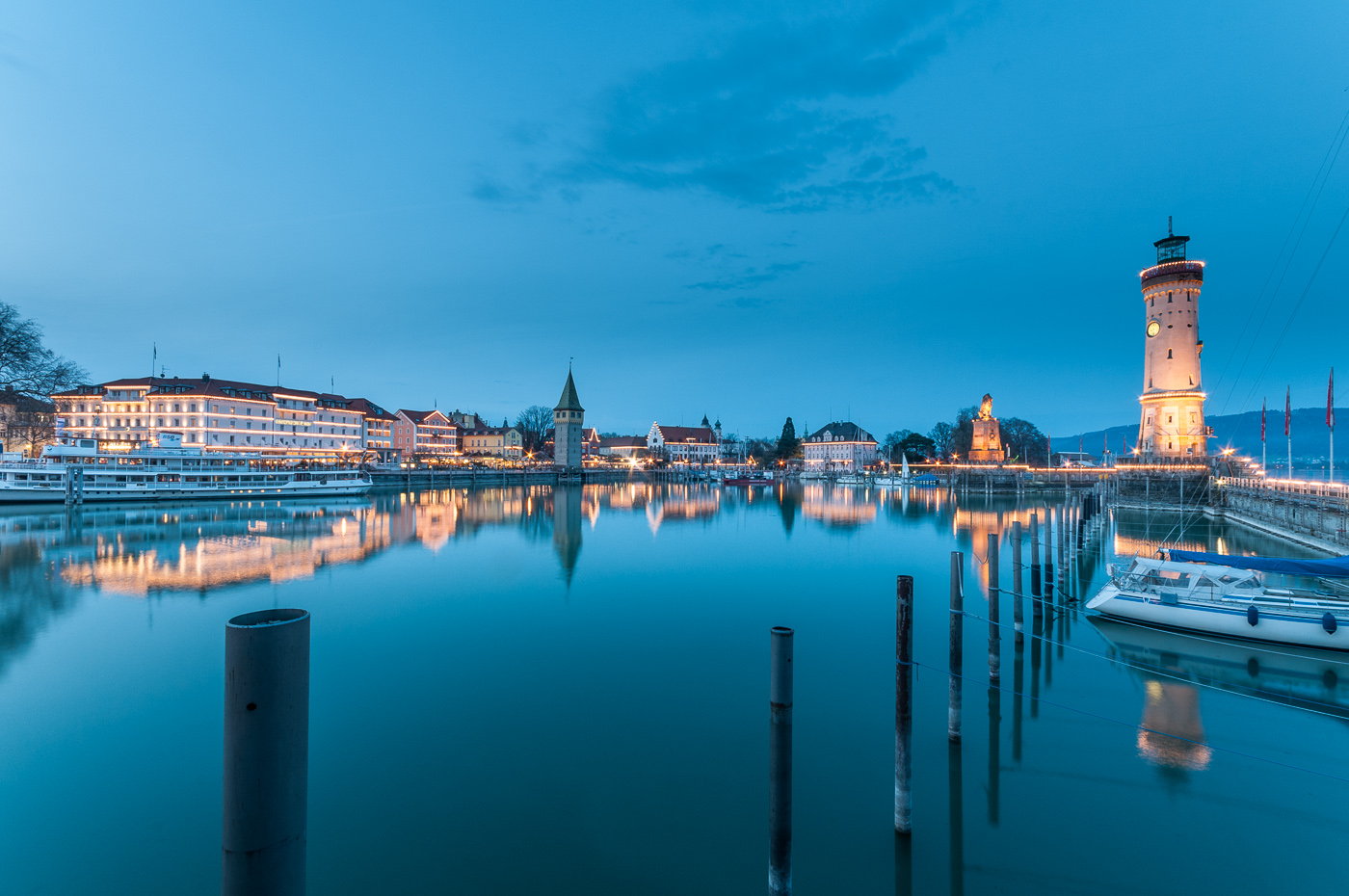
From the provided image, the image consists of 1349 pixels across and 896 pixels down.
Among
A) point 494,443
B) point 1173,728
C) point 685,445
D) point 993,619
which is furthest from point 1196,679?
point 685,445

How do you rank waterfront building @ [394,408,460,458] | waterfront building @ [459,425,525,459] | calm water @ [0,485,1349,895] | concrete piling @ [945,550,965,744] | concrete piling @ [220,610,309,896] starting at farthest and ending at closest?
waterfront building @ [459,425,525,459] < waterfront building @ [394,408,460,458] < concrete piling @ [945,550,965,744] < calm water @ [0,485,1349,895] < concrete piling @ [220,610,309,896]

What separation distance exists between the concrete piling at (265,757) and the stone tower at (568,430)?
102058mm

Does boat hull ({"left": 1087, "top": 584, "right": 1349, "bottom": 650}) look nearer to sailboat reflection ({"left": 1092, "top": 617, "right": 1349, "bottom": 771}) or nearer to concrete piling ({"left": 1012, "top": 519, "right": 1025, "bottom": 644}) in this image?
sailboat reflection ({"left": 1092, "top": 617, "right": 1349, "bottom": 771})

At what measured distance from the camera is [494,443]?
130250mm

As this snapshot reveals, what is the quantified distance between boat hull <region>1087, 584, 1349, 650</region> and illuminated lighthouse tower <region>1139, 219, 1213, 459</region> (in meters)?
50.5

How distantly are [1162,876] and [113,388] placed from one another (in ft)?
333

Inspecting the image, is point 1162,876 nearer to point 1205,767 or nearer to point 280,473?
point 1205,767

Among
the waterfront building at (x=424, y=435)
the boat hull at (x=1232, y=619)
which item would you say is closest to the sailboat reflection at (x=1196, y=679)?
the boat hull at (x=1232, y=619)

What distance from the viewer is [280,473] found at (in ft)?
203

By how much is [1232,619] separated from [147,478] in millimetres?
68032

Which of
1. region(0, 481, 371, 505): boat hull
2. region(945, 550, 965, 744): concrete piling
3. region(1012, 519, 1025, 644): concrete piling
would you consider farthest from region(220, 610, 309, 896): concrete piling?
region(0, 481, 371, 505): boat hull

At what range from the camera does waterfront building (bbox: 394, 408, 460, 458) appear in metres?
112

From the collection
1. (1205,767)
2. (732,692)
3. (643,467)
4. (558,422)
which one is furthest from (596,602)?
(643,467)

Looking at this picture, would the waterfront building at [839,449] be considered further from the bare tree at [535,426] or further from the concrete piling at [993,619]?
the concrete piling at [993,619]
